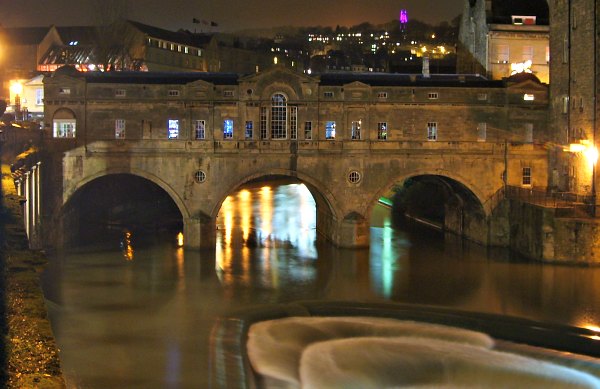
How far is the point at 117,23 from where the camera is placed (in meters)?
78.1

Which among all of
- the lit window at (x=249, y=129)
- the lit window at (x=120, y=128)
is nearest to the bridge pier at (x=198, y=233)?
the lit window at (x=249, y=129)

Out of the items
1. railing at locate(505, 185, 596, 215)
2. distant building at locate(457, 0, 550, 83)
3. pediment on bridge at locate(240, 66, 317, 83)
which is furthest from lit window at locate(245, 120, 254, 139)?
distant building at locate(457, 0, 550, 83)

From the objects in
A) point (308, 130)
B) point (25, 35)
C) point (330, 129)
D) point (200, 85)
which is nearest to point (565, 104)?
point (330, 129)

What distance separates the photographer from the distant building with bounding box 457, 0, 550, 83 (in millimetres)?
56688

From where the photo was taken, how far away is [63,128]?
46500 mm

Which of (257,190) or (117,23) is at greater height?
(117,23)

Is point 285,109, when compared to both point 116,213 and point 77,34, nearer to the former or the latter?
point 116,213

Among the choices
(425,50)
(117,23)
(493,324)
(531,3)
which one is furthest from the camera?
(425,50)

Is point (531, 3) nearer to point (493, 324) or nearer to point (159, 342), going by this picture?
point (493, 324)

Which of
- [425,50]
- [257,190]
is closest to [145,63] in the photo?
[257,190]

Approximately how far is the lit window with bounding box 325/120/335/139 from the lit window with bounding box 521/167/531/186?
11971 millimetres

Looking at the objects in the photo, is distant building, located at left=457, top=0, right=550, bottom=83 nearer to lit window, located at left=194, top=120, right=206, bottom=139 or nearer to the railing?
the railing

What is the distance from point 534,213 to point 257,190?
4530 cm

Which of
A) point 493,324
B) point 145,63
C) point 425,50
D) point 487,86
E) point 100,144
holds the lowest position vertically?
point 493,324
